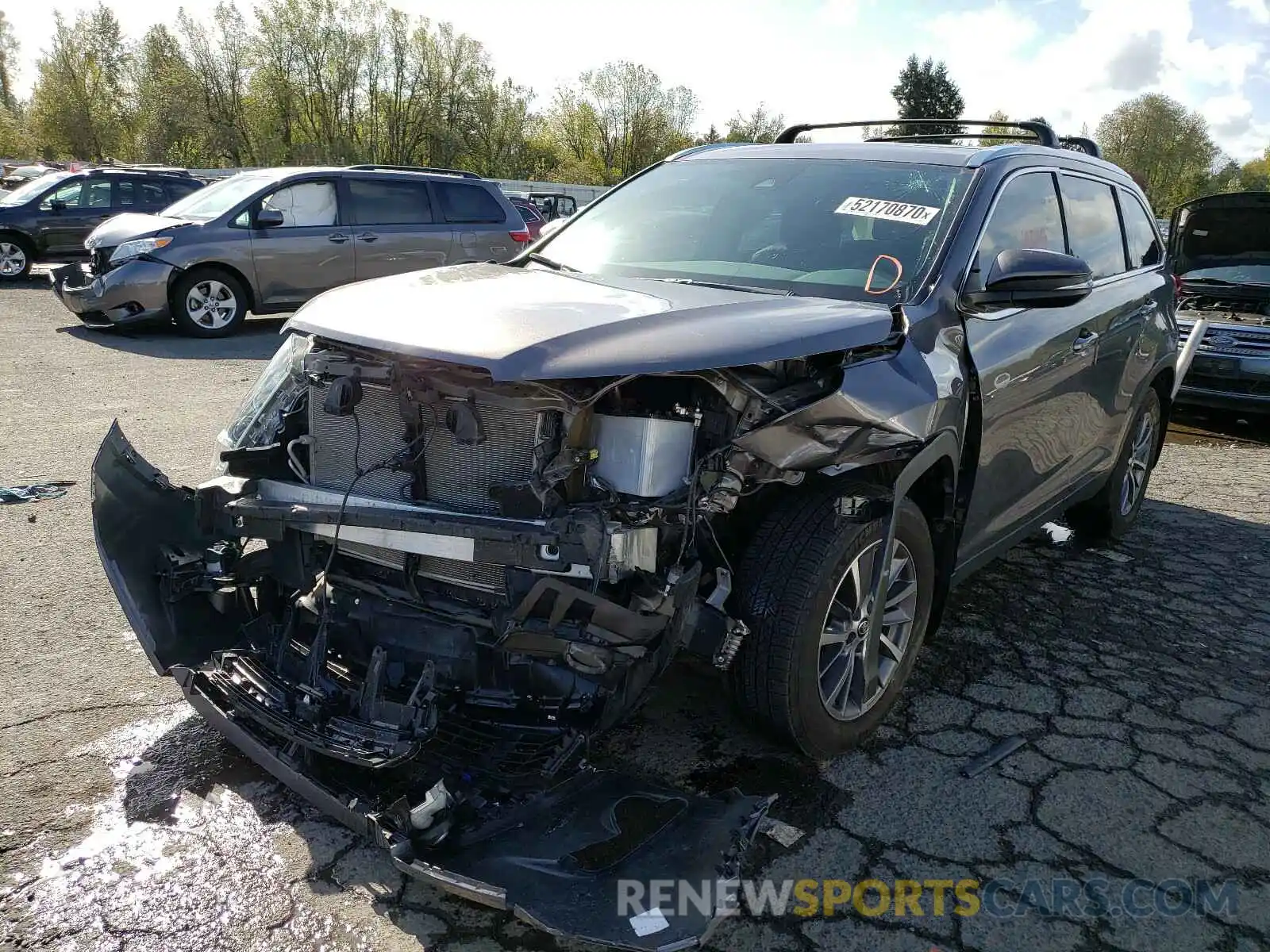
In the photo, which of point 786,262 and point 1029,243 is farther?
point 1029,243

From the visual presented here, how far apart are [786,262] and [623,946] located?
7.67 feet

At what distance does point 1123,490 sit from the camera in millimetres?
5195

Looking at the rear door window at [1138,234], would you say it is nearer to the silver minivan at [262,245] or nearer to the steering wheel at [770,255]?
the steering wheel at [770,255]

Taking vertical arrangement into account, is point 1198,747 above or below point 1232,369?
below

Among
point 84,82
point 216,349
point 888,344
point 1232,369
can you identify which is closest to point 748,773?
point 888,344

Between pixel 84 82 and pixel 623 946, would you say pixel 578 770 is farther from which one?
pixel 84 82

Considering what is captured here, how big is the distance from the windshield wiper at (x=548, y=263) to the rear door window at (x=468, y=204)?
335 inches

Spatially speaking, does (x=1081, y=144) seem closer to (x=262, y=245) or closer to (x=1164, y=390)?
(x=1164, y=390)

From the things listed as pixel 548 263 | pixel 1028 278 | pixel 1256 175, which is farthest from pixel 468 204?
pixel 1256 175

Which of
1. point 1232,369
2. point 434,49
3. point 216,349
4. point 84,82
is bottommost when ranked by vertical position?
point 216,349

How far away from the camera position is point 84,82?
50344mm

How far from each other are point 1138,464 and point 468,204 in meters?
9.04

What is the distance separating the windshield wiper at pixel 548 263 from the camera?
374cm

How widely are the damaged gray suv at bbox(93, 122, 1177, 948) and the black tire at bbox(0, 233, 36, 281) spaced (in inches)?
594
